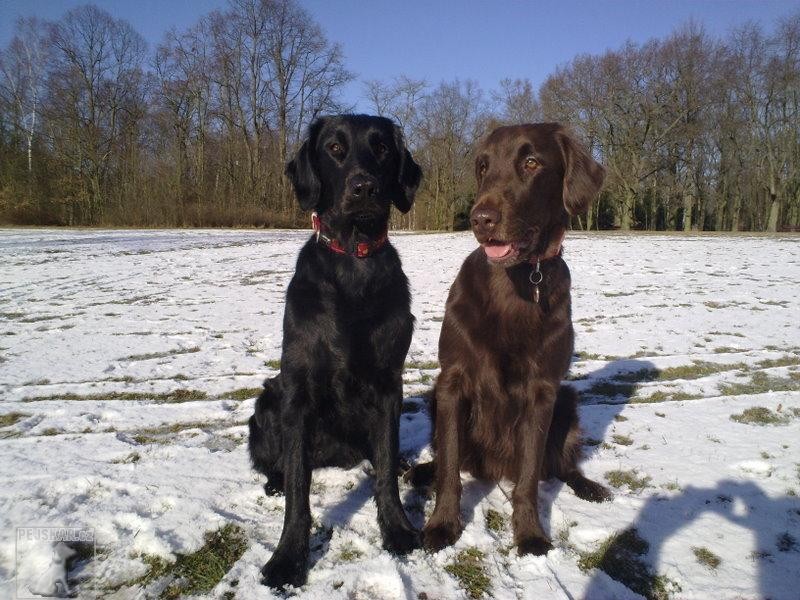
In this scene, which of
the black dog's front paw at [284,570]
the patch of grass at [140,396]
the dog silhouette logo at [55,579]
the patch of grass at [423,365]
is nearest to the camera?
the dog silhouette logo at [55,579]

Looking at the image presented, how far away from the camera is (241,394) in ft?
11.4

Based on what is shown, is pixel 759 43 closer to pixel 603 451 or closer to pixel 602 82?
pixel 602 82

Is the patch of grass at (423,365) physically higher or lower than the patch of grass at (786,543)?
higher

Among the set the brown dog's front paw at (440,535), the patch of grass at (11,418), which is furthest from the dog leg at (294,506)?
the patch of grass at (11,418)

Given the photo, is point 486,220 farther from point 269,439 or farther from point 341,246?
point 269,439

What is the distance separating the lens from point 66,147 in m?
27.8

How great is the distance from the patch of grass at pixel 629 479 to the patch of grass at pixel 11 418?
11.5 feet

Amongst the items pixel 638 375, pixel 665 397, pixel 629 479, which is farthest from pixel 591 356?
pixel 629 479

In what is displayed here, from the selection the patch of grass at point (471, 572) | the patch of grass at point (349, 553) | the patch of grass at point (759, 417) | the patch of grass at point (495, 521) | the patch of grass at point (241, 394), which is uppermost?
the patch of grass at point (759, 417)

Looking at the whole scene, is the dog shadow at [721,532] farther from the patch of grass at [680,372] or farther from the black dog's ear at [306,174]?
the black dog's ear at [306,174]

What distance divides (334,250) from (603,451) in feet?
6.17

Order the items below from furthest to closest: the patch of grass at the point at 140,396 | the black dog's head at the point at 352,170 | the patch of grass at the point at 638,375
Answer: the patch of grass at the point at 638,375, the patch of grass at the point at 140,396, the black dog's head at the point at 352,170

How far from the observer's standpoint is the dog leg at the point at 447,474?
1987 mm

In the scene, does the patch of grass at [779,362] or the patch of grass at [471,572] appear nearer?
the patch of grass at [471,572]
